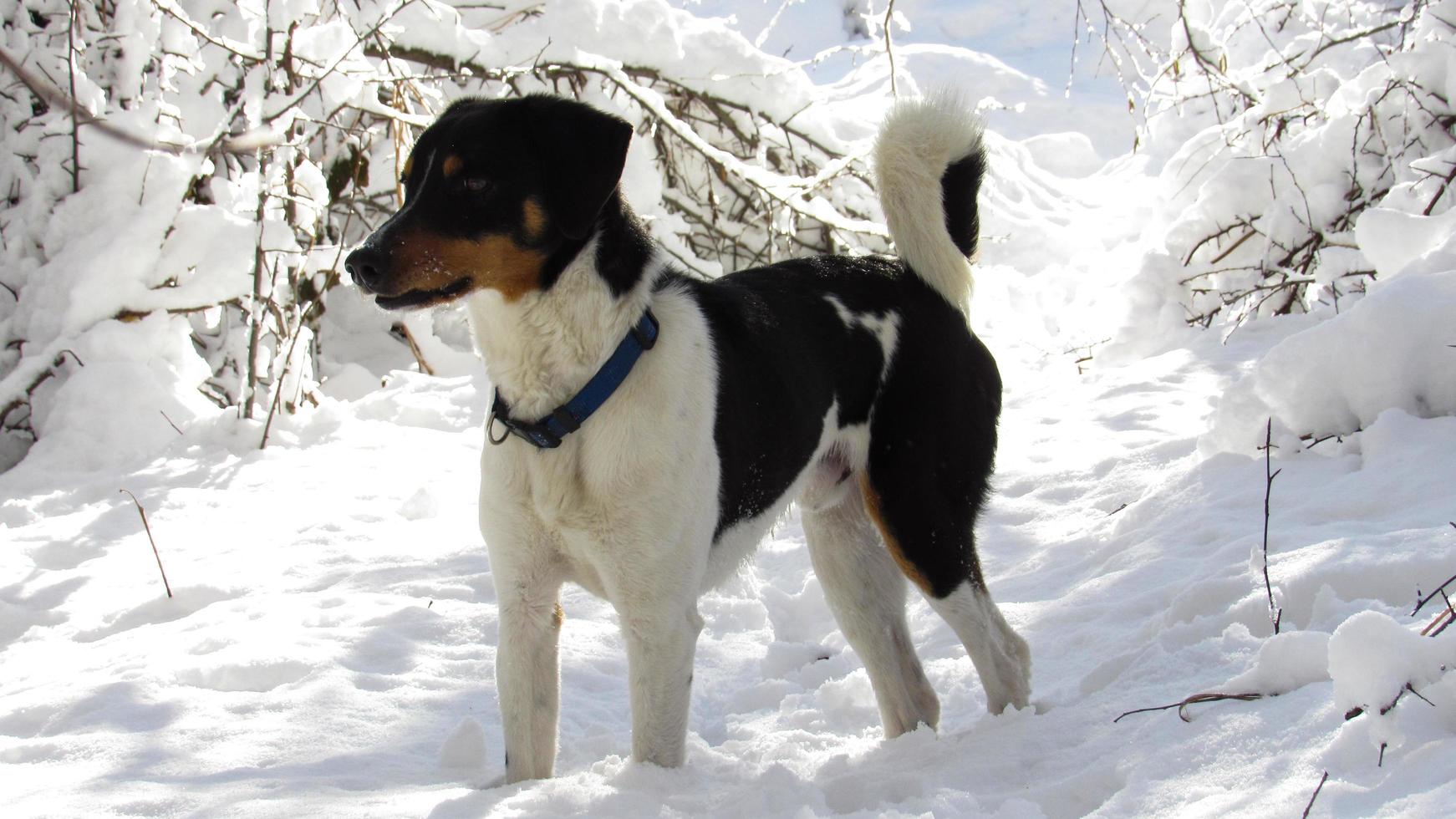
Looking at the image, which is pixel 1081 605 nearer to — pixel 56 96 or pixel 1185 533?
pixel 1185 533

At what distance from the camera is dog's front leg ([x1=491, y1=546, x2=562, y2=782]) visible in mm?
2729

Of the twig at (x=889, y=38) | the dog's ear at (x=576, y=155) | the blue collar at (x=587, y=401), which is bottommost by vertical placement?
the blue collar at (x=587, y=401)

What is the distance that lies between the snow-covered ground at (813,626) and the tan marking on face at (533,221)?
1177mm

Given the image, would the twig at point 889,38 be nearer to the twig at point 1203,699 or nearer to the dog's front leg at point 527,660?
the dog's front leg at point 527,660

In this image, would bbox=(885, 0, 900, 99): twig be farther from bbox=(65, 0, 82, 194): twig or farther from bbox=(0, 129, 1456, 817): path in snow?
bbox=(65, 0, 82, 194): twig

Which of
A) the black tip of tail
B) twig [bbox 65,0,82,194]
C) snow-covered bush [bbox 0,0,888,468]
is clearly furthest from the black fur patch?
twig [bbox 65,0,82,194]

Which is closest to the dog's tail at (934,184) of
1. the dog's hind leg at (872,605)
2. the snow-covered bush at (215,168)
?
the dog's hind leg at (872,605)

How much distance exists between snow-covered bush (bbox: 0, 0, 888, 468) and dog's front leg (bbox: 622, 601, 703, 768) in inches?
129

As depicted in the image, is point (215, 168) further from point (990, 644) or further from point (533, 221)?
point (990, 644)

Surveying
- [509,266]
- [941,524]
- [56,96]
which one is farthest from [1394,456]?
[56,96]

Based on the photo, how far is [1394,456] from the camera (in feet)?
12.0

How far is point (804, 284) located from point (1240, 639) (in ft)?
4.64

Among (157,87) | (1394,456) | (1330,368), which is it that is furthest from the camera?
(157,87)

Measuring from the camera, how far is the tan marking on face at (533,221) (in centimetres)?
268
